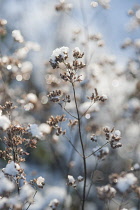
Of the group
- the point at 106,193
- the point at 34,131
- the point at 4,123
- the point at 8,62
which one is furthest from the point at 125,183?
the point at 8,62

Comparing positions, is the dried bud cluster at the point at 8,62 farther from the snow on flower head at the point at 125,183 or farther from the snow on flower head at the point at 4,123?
the snow on flower head at the point at 125,183

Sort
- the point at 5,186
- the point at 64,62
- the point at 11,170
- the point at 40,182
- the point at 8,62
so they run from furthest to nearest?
the point at 8,62 → the point at 64,62 → the point at 40,182 → the point at 11,170 → the point at 5,186

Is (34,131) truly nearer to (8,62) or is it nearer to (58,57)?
(58,57)

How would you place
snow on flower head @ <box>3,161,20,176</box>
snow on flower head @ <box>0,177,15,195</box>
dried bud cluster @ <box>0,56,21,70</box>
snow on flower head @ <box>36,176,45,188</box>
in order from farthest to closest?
dried bud cluster @ <box>0,56,21,70</box> < snow on flower head @ <box>36,176,45,188</box> < snow on flower head @ <box>3,161,20,176</box> < snow on flower head @ <box>0,177,15,195</box>

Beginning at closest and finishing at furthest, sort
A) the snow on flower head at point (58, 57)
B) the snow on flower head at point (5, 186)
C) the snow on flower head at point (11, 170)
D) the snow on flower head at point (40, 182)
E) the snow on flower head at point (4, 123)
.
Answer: the snow on flower head at point (5, 186), the snow on flower head at point (11, 170), the snow on flower head at point (4, 123), the snow on flower head at point (40, 182), the snow on flower head at point (58, 57)

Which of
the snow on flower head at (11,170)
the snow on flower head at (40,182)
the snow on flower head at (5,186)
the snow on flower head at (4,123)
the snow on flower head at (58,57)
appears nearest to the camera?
the snow on flower head at (5,186)

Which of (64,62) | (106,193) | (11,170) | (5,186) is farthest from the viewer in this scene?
(64,62)

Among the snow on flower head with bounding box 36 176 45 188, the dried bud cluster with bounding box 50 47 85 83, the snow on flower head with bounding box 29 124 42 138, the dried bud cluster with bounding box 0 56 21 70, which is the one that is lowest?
the snow on flower head with bounding box 36 176 45 188

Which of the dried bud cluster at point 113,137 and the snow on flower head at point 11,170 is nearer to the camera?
the snow on flower head at point 11,170

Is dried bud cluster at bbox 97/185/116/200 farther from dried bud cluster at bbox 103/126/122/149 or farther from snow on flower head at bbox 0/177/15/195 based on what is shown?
snow on flower head at bbox 0/177/15/195

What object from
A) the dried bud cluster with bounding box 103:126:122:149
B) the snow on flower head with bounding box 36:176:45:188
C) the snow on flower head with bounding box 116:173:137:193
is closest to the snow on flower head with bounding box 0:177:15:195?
the snow on flower head with bounding box 36:176:45:188

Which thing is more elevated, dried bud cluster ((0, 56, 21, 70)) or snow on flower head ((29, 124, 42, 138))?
dried bud cluster ((0, 56, 21, 70))

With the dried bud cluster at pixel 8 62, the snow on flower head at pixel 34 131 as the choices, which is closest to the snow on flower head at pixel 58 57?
the snow on flower head at pixel 34 131

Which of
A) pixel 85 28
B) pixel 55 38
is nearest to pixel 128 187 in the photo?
pixel 85 28
